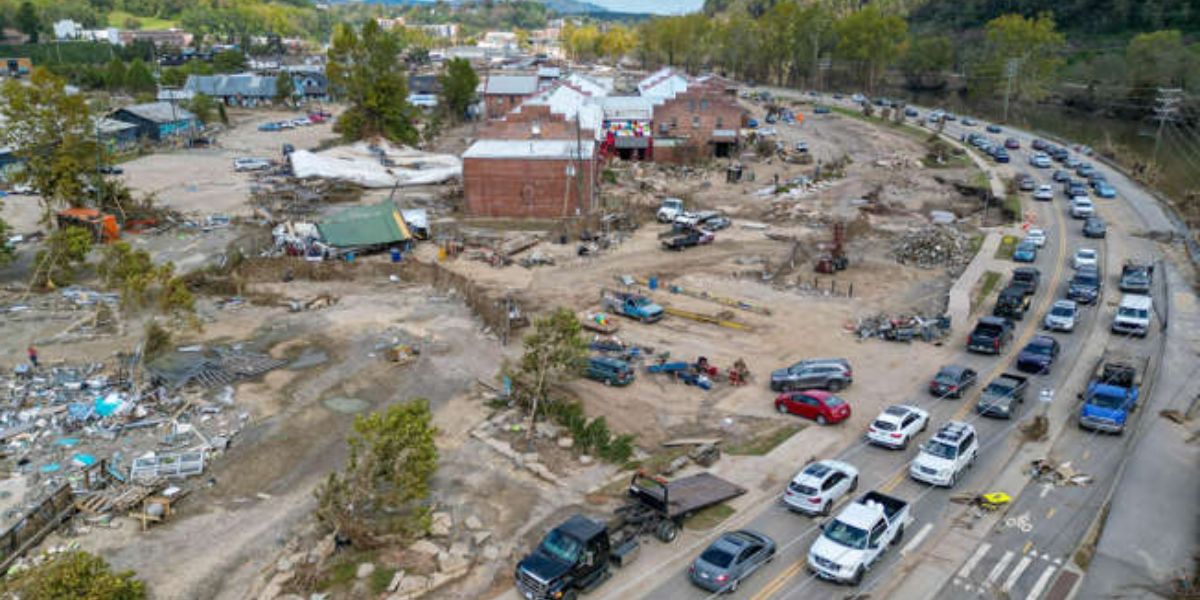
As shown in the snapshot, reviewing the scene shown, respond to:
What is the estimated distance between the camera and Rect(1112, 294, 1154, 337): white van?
35.5 m

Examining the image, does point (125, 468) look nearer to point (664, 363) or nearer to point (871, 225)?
point (664, 363)

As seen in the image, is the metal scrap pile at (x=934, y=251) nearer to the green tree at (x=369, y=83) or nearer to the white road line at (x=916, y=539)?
the white road line at (x=916, y=539)

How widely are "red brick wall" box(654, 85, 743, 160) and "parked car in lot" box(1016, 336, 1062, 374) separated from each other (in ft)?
168

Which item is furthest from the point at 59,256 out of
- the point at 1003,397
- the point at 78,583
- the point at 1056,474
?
the point at 1056,474

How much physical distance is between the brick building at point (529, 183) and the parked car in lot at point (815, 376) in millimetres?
28961

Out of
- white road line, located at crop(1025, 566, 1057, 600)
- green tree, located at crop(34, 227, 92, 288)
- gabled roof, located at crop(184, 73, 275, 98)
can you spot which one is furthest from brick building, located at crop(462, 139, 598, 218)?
gabled roof, located at crop(184, 73, 275, 98)

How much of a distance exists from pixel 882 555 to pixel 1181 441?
43.6 feet

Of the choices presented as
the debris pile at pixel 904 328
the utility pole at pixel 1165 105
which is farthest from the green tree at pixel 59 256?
the utility pole at pixel 1165 105

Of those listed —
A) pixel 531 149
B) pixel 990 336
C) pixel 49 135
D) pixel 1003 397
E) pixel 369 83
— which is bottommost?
pixel 1003 397

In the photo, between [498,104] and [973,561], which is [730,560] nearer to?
[973,561]

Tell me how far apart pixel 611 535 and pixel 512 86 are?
3687 inches

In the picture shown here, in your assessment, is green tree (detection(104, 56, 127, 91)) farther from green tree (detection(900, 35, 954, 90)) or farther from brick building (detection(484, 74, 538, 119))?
green tree (detection(900, 35, 954, 90))

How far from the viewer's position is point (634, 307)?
126 ft

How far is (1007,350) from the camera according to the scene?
113ft
